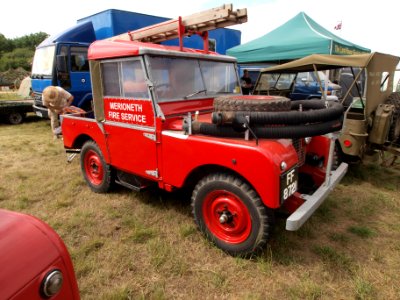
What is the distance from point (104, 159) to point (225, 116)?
2.16 m

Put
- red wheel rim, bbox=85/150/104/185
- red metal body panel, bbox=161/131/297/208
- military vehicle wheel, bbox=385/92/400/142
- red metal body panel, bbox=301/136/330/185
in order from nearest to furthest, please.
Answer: red metal body panel, bbox=161/131/297/208
red metal body panel, bbox=301/136/330/185
red wheel rim, bbox=85/150/104/185
military vehicle wheel, bbox=385/92/400/142

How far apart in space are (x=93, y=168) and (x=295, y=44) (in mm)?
7389

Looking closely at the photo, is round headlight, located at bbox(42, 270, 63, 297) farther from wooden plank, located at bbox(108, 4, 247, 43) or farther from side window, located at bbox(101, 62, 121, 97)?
wooden plank, located at bbox(108, 4, 247, 43)

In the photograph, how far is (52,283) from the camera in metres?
1.20

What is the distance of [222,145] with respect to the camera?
2574mm

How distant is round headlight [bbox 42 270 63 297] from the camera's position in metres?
1.17

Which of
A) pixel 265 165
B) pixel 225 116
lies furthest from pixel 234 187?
pixel 225 116

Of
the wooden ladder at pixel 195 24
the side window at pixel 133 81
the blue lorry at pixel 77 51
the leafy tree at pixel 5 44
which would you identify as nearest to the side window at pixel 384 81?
the wooden ladder at pixel 195 24

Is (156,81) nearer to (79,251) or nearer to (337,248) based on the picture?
(79,251)

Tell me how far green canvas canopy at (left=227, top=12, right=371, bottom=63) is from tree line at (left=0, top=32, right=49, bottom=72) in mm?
61254

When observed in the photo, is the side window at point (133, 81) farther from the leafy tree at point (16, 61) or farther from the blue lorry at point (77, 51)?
the leafy tree at point (16, 61)

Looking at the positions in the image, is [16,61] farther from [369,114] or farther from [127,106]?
[369,114]

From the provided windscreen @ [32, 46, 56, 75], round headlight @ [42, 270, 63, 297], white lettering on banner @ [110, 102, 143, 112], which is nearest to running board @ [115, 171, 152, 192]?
white lettering on banner @ [110, 102, 143, 112]

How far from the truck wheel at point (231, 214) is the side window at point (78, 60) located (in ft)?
24.3
